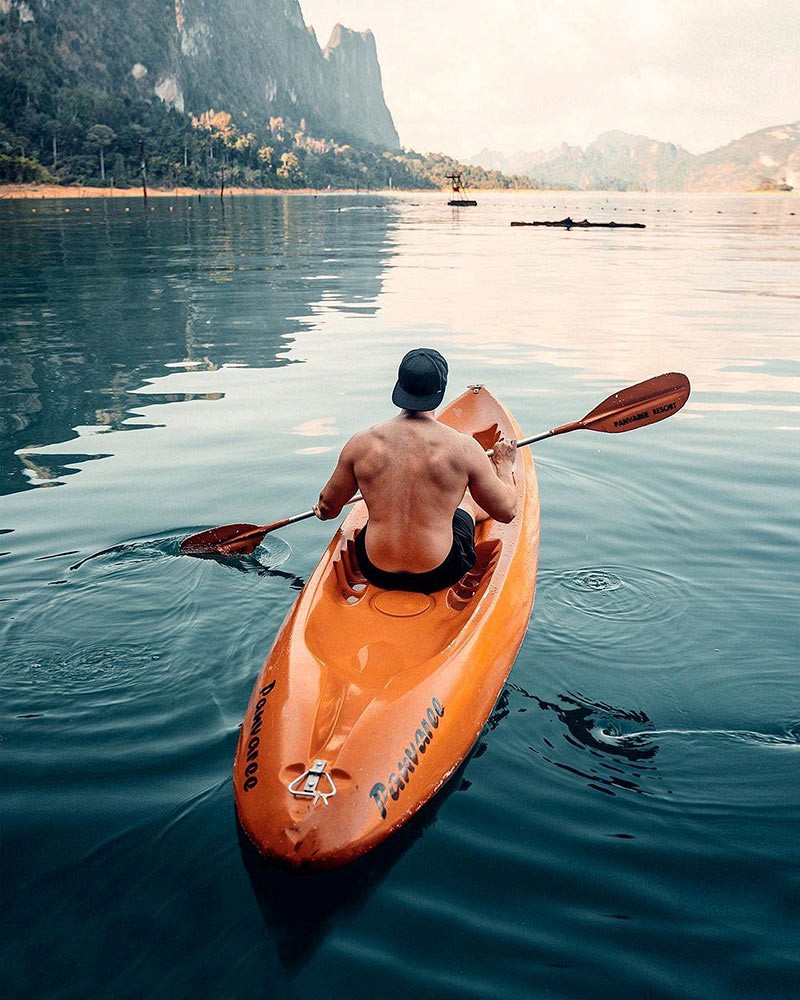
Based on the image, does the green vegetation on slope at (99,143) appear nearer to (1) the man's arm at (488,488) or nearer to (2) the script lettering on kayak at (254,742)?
(1) the man's arm at (488,488)

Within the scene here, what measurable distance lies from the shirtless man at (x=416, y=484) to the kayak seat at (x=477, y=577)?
0.13 metres

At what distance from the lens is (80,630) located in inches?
214

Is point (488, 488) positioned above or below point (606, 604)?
above

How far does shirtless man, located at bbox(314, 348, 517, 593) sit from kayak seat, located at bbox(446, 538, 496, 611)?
133 mm

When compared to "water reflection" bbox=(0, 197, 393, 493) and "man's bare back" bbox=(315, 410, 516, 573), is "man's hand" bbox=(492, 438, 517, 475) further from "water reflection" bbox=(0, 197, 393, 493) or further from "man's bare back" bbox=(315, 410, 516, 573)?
"water reflection" bbox=(0, 197, 393, 493)

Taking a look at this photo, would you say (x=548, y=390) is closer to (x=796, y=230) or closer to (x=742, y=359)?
(x=742, y=359)

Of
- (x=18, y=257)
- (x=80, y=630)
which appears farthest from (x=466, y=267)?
(x=80, y=630)

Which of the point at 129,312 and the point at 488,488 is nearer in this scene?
the point at 488,488

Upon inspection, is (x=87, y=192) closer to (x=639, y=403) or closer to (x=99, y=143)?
(x=99, y=143)

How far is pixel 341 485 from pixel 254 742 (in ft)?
5.09

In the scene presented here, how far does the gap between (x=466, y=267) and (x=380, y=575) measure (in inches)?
975

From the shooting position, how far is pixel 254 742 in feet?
12.8

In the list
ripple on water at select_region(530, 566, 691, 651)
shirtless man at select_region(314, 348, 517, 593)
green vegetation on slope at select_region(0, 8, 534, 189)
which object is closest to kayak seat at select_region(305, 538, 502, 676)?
shirtless man at select_region(314, 348, 517, 593)

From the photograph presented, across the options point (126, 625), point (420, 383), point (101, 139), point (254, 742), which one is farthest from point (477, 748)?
point (101, 139)
